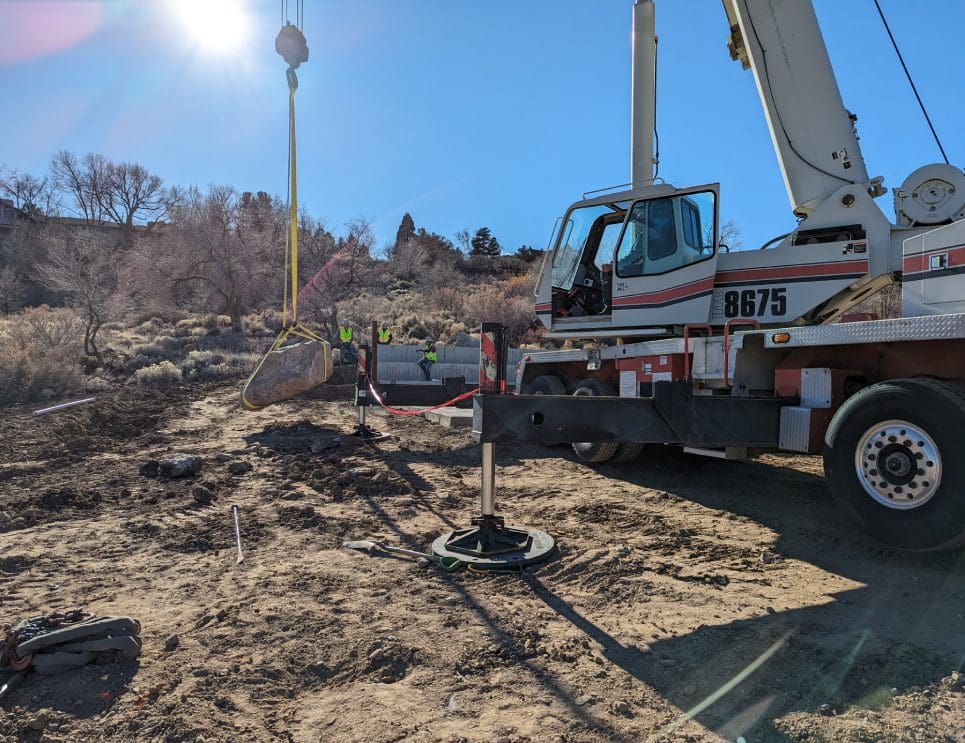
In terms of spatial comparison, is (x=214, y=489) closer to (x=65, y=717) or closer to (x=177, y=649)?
(x=177, y=649)

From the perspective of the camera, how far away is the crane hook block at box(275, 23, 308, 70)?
19.6 feet

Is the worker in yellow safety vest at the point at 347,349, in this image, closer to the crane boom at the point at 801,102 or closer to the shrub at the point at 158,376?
the shrub at the point at 158,376

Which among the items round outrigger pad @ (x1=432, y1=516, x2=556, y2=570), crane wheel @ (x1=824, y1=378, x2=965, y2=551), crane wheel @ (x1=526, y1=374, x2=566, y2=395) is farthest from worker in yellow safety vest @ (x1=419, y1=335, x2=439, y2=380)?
crane wheel @ (x1=824, y1=378, x2=965, y2=551)

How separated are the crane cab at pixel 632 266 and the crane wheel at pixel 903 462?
2.63 meters

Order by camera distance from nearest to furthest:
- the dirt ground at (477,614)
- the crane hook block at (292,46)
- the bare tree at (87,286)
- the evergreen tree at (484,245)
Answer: the dirt ground at (477,614)
the crane hook block at (292,46)
the bare tree at (87,286)
the evergreen tree at (484,245)

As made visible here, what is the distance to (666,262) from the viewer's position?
7.16m

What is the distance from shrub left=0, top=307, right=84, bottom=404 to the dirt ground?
7473mm

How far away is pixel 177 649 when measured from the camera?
10.8 feet

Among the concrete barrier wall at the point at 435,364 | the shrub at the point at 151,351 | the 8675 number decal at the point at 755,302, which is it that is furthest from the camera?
the shrub at the point at 151,351

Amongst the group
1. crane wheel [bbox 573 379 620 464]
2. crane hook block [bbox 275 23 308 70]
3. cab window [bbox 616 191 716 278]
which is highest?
crane hook block [bbox 275 23 308 70]

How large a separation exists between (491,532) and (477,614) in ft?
3.60

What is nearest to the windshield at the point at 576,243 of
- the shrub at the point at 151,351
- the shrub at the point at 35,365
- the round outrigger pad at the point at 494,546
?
the round outrigger pad at the point at 494,546

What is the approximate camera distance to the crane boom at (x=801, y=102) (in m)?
7.07

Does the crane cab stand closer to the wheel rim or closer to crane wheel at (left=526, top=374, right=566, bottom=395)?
crane wheel at (left=526, top=374, right=566, bottom=395)
